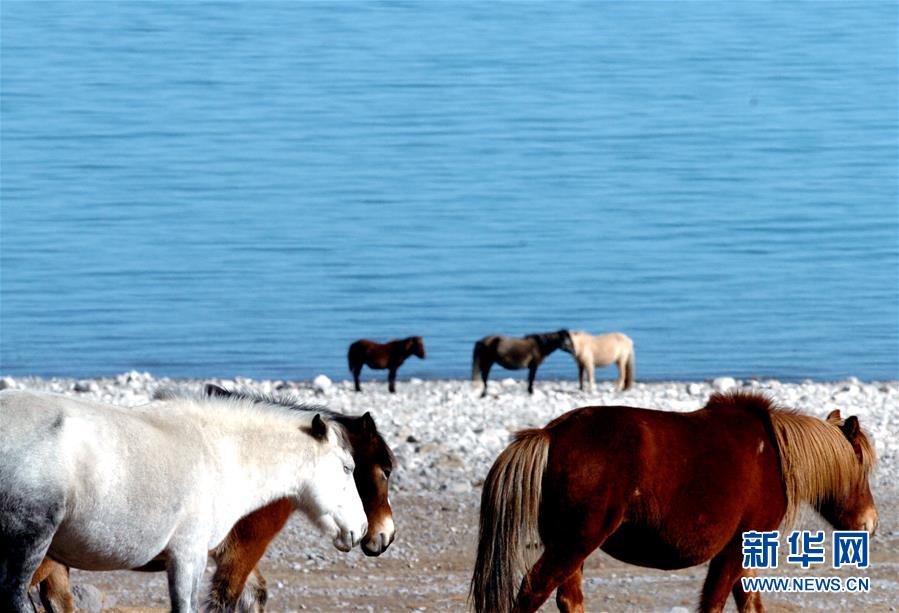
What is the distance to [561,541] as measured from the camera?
6.28m

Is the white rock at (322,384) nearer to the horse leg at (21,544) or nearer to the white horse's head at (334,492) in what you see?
the white horse's head at (334,492)

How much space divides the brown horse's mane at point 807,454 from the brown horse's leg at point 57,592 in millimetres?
3123

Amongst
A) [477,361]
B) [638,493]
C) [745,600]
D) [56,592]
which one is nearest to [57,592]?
[56,592]

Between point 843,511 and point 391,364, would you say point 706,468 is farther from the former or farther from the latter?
point 391,364

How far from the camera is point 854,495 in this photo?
277 inches

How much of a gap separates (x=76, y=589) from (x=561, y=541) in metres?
2.97

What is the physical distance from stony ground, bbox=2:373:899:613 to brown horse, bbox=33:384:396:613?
97cm

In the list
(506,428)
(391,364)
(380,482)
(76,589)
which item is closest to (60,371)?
(391,364)

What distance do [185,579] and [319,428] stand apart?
860 millimetres


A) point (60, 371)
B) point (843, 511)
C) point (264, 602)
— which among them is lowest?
point (60, 371)

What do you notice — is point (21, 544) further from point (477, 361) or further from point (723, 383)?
point (477, 361)

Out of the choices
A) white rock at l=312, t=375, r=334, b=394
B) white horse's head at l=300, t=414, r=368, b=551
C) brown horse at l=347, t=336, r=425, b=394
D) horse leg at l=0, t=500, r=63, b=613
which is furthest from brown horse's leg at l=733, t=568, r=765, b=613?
brown horse at l=347, t=336, r=425, b=394

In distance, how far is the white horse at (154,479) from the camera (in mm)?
5191

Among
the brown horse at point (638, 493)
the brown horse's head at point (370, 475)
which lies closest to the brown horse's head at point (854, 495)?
the brown horse at point (638, 493)
